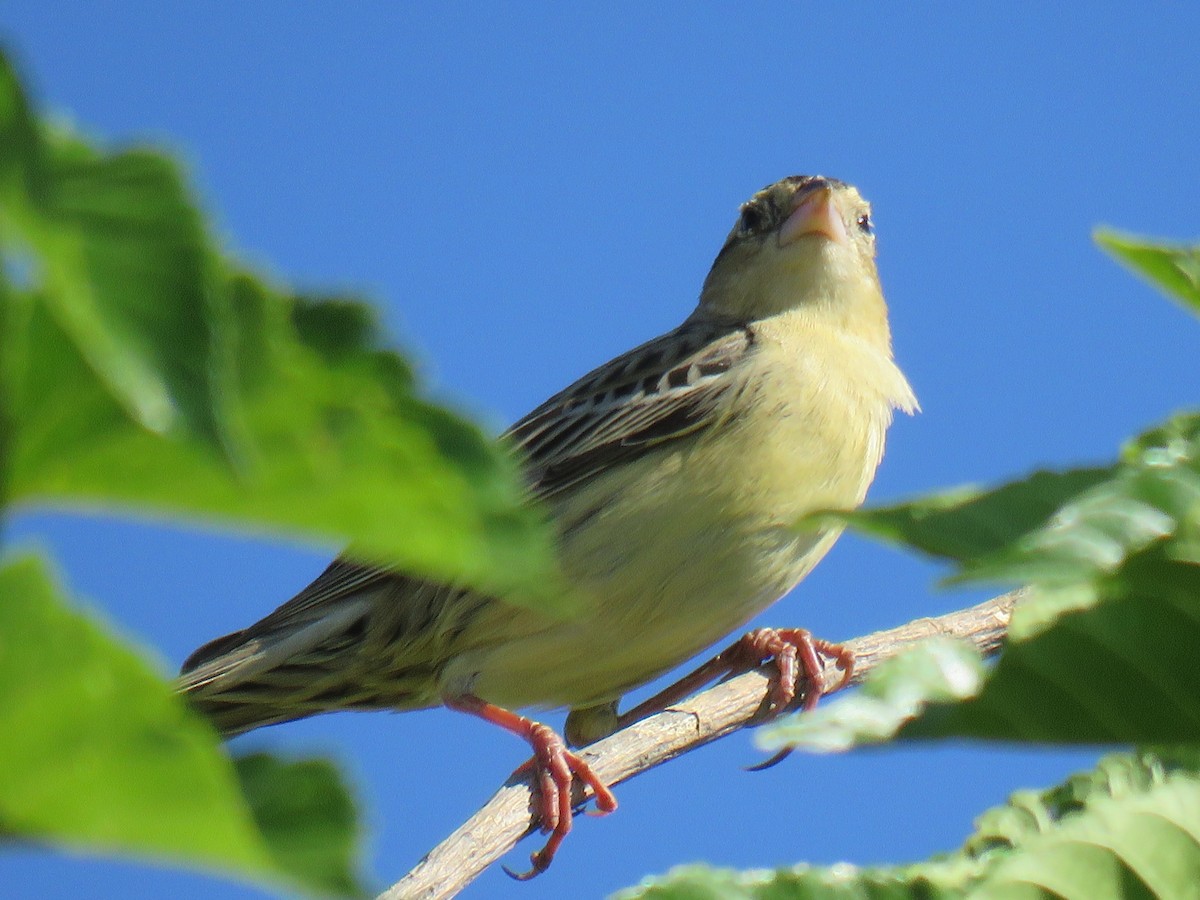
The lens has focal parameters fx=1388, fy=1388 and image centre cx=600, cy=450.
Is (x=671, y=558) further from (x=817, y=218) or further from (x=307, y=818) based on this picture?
(x=307, y=818)

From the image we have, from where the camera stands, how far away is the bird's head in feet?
24.2

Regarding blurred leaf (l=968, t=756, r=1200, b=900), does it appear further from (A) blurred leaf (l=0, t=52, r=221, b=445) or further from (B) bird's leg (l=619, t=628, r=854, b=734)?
(B) bird's leg (l=619, t=628, r=854, b=734)

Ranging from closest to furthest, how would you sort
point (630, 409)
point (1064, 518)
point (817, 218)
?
1. point (1064, 518)
2. point (630, 409)
3. point (817, 218)

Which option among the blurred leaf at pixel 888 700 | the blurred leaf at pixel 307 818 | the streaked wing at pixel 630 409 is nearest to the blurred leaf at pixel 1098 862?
the blurred leaf at pixel 888 700

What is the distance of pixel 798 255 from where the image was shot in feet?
24.5

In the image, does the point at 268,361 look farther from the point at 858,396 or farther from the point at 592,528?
the point at 858,396

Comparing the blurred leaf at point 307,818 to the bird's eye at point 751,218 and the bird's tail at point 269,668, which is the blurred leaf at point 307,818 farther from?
the bird's eye at point 751,218

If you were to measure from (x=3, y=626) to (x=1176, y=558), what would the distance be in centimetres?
104

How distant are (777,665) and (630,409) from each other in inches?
56.7

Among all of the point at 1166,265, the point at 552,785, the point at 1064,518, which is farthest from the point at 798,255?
the point at 1064,518

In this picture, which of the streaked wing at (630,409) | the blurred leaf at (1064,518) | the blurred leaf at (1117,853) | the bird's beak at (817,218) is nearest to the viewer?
the blurred leaf at (1064,518)

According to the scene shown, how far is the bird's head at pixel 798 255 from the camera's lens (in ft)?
24.2

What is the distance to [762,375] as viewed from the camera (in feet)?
21.5

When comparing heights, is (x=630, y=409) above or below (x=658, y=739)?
above
